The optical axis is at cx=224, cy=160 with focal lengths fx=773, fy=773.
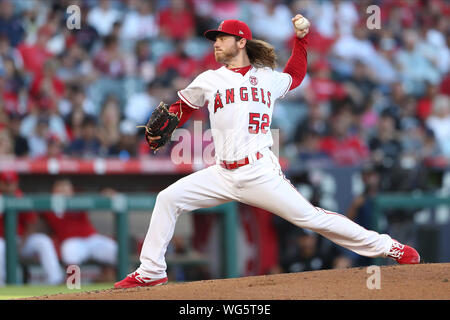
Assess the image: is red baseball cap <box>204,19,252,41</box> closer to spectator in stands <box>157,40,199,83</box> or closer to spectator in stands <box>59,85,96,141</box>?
spectator in stands <box>59,85,96,141</box>

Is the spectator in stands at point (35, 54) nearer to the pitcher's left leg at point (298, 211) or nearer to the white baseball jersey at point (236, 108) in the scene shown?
the white baseball jersey at point (236, 108)

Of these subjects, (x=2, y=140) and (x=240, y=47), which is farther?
(x=2, y=140)

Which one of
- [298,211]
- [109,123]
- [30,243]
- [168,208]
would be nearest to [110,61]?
[109,123]

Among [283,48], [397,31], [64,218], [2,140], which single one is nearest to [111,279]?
[64,218]

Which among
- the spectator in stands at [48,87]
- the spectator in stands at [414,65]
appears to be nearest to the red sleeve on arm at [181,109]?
the spectator in stands at [48,87]

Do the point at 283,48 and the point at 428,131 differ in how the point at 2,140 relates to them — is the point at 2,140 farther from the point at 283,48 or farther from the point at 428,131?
the point at 428,131
